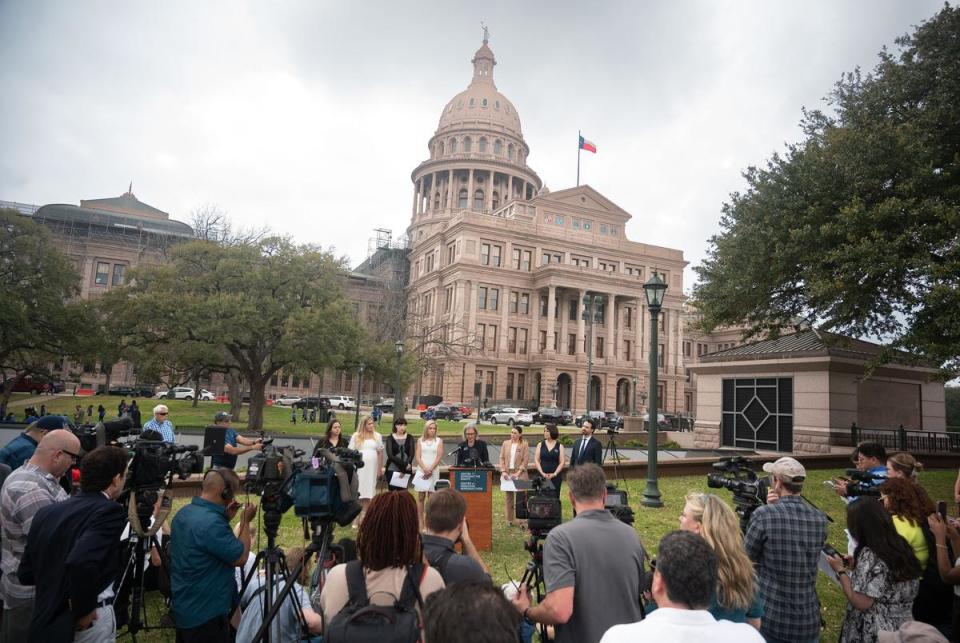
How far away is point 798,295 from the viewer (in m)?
18.0

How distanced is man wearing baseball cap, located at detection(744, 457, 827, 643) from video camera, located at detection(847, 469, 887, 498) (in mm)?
1281

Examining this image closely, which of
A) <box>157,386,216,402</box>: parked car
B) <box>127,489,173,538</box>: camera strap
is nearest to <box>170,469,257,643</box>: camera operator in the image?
<box>127,489,173,538</box>: camera strap

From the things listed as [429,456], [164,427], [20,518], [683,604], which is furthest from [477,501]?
[164,427]

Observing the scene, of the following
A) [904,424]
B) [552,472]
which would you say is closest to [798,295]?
[904,424]

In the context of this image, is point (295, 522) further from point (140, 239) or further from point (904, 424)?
point (140, 239)

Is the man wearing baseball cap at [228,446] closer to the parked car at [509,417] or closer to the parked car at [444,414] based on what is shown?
the parked car at [509,417]

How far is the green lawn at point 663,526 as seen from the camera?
681 centimetres

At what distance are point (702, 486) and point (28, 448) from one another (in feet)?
45.1

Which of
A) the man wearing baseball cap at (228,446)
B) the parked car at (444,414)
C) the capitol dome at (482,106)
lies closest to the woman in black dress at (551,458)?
the man wearing baseball cap at (228,446)

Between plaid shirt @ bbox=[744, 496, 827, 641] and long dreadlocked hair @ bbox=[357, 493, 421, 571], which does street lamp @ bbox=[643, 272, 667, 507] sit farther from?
long dreadlocked hair @ bbox=[357, 493, 421, 571]

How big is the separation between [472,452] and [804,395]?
1662cm

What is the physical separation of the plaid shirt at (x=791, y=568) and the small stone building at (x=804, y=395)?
16.7m

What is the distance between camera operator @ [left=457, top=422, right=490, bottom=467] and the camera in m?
9.09

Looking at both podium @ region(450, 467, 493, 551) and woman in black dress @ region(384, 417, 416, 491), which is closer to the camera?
podium @ region(450, 467, 493, 551)
